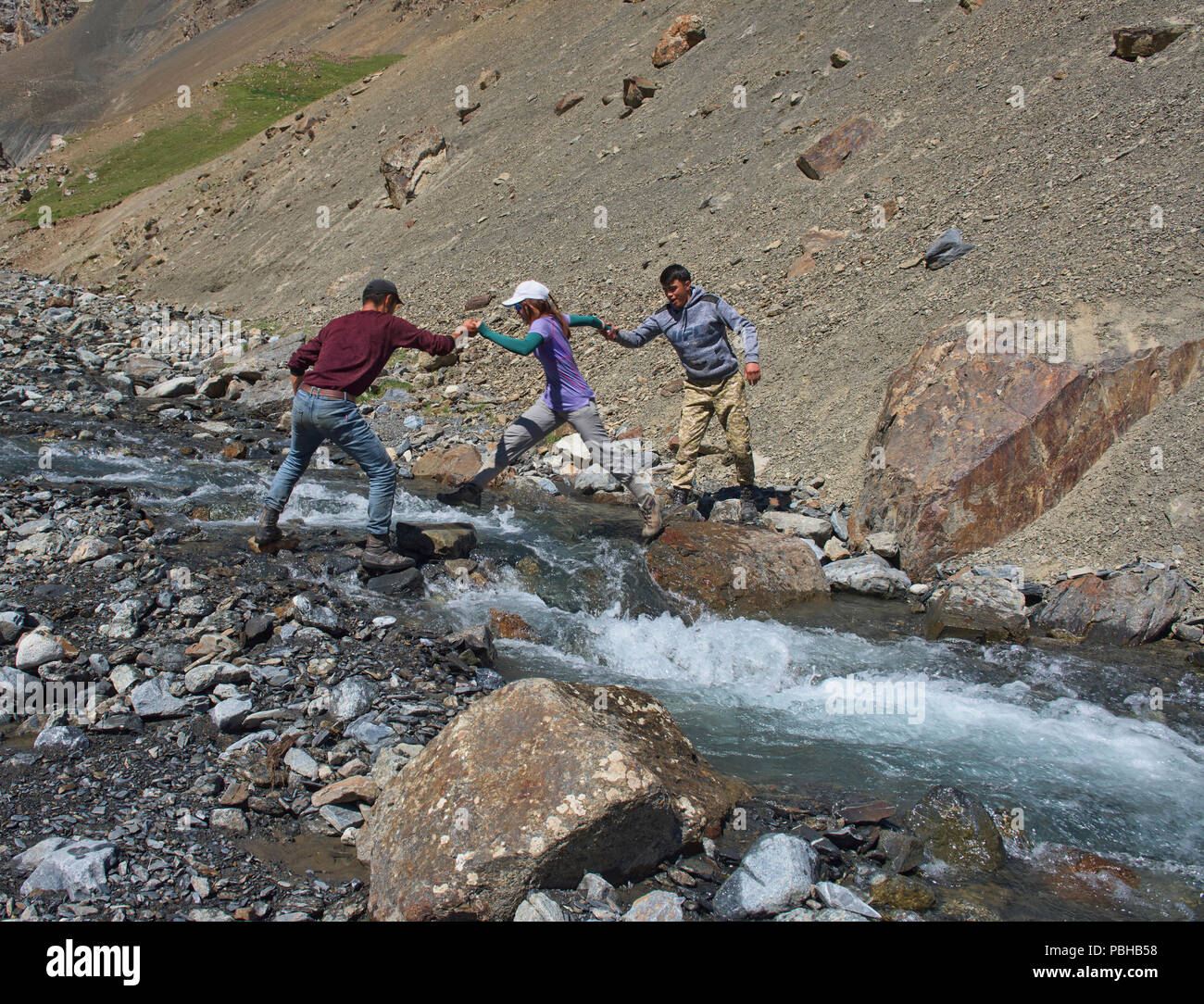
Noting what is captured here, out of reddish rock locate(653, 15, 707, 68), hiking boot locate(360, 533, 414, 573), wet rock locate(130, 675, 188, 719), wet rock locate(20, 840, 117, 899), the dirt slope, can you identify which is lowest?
wet rock locate(20, 840, 117, 899)

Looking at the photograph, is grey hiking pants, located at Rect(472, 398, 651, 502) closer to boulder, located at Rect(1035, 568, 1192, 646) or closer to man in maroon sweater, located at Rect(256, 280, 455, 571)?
man in maroon sweater, located at Rect(256, 280, 455, 571)

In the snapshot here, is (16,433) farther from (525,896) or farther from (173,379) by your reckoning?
(525,896)

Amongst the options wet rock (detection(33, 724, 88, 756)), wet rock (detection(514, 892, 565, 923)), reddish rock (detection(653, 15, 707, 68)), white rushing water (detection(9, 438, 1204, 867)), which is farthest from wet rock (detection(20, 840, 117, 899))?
reddish rock (detection(653, 15, 707, 68))

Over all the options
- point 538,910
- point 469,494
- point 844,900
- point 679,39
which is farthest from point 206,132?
point 844,900

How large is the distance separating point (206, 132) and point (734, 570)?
3510cm

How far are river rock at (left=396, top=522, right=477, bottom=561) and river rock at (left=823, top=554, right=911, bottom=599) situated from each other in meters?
3.24

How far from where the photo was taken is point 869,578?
7.43 metres

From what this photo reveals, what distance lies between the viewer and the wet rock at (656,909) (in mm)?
3205

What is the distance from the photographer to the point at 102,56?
62.9 metres

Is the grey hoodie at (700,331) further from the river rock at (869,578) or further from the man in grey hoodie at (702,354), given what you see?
the river rock at (869,578)

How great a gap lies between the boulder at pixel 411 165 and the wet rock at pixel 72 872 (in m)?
19.7

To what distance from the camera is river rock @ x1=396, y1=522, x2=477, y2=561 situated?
712 cm

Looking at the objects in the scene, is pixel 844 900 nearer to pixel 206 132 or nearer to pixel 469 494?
pixel 469 494
